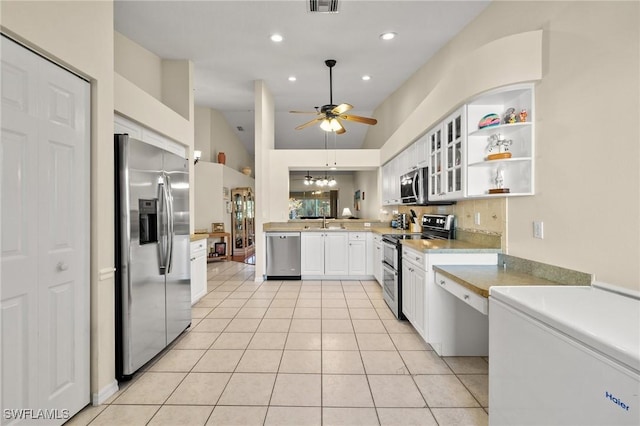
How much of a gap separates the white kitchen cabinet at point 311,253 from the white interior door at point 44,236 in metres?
3.65

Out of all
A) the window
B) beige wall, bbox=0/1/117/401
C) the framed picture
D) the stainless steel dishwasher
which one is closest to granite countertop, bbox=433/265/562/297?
beige wall, bbox=0/1/117/401

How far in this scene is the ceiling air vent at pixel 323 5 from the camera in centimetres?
247

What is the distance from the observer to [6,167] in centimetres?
146

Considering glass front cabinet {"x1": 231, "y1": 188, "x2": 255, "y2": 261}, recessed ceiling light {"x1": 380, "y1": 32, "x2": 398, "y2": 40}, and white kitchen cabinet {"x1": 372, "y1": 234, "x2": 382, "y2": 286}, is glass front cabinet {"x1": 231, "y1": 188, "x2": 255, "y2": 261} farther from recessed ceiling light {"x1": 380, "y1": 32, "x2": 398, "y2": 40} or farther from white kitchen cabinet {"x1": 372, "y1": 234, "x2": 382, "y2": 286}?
recessed ceiling light {"x1": 380, "y1": 32, "x2": 398, "y2": 40}

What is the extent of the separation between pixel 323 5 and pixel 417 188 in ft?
7.60

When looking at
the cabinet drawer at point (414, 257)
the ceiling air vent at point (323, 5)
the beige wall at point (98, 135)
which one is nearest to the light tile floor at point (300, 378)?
the beige wall at point (98, 135)

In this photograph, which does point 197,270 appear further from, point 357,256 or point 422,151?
point 422,151

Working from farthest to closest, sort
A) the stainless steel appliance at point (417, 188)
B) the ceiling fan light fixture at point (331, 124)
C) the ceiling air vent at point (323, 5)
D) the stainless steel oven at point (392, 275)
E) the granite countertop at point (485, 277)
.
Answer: the ceiling fan light fixture at point (331, 124) → the stainless steel appliance at point (417, 188) → the stainless steel oven at point (392, 275) → the ceiling air vent at point (323, 5) → the granite countertop at point (485, 277)

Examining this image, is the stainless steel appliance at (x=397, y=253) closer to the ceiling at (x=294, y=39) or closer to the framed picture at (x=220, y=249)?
the ceiling at (x=294, y=39)

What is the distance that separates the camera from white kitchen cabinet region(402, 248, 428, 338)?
2.74 metres

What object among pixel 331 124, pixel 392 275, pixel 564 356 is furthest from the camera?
pixel 331 124

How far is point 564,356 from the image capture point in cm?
108

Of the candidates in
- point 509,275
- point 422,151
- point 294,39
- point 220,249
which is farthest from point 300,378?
point 220,249

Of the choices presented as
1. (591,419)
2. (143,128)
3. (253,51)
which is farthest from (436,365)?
(253,51)
